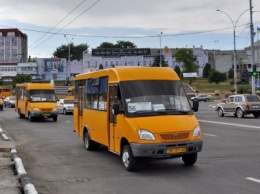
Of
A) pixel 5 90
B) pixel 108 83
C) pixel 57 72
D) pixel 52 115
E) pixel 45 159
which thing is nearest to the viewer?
pixel 108 83

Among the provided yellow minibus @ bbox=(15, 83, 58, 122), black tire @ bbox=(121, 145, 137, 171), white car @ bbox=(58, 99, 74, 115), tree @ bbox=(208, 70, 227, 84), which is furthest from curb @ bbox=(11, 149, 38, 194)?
tree @ bbox=(208, 70, 227, 84)

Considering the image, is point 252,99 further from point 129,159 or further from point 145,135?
point 145,135

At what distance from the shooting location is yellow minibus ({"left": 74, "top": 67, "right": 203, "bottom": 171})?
888 cm

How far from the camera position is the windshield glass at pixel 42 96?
88.3ft

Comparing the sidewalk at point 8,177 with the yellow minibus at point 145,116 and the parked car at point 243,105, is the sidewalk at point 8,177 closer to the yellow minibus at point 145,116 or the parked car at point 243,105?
the yellow minibus at point 145,116

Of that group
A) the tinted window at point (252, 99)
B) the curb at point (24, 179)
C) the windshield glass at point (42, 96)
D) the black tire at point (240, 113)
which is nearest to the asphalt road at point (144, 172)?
the curb at point (24, 179)

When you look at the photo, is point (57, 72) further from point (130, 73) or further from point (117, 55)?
point (130, 73)

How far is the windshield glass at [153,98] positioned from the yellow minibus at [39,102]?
56.0ft

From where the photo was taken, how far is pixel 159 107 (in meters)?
9.55

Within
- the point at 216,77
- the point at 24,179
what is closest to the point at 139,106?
the point at 24,179

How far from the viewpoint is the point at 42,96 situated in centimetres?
2711

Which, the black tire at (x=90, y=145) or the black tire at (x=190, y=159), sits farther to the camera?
the black tire at (x=90, y=145)

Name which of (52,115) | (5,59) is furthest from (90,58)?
(52,115)

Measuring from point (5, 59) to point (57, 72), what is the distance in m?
42.8
